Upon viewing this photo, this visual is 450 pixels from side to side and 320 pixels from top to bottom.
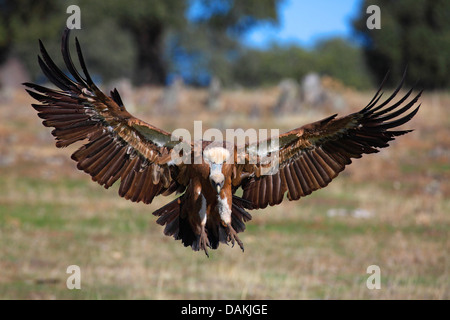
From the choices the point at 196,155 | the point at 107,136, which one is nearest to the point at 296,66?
the point at 107,136

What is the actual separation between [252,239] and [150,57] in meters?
31.7

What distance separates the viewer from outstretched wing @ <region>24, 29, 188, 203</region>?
684 centimetres

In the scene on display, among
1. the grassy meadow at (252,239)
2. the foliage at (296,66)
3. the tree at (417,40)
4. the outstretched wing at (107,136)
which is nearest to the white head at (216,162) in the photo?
the outstretched wing at (107,136)

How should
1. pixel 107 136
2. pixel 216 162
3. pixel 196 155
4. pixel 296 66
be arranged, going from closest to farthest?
pixel 216 162 → pixel 196 155 → pixel 107 136 → pixel 296 66

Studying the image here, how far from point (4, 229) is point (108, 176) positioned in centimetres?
798

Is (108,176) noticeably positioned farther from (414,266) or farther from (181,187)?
(414,266)

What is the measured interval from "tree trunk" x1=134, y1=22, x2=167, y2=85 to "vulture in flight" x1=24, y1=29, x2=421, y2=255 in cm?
3655

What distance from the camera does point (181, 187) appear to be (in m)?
7.29

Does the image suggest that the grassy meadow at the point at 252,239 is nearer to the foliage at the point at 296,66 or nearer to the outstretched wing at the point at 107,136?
the outstretched wing at the point at 107,136

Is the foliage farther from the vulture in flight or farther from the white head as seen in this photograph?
the white head

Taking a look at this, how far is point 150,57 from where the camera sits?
4447 centimetres

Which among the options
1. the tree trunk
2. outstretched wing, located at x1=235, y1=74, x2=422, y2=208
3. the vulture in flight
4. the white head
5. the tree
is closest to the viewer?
the white head

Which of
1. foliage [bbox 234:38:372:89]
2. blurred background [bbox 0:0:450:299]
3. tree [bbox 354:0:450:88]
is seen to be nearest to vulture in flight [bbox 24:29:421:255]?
blurred background [bbox 0:0:450:299]

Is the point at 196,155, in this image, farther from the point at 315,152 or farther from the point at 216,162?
the point at 315,152
